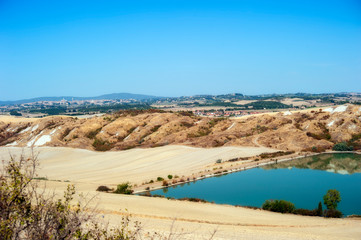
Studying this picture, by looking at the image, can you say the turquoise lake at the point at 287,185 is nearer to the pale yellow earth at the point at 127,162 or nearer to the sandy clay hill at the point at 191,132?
the pale yellow earth at the point at 127,162

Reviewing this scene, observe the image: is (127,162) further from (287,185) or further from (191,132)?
(287,185)

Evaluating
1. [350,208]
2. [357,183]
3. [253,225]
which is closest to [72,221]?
[253,225]

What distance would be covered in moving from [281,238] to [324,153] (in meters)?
34.5

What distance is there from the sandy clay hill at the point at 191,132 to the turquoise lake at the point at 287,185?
9616 millimetres

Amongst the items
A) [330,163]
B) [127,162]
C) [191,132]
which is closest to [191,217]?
[127,162]

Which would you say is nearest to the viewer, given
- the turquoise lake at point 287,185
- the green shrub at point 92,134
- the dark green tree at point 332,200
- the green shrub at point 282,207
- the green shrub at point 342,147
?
the green shrub at point 282,207

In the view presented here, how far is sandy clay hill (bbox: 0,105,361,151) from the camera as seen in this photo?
49688 mm

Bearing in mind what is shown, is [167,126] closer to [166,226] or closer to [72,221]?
[166,226]

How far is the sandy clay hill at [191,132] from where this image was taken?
4969 cm

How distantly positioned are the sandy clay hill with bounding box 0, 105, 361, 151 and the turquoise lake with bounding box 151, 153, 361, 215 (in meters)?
9.62

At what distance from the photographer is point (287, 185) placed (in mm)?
29734

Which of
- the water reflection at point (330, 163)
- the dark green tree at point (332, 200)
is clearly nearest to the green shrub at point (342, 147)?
the water reflection at point (330, 163)

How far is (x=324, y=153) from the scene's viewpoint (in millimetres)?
44188

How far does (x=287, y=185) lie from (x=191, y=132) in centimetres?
2934
